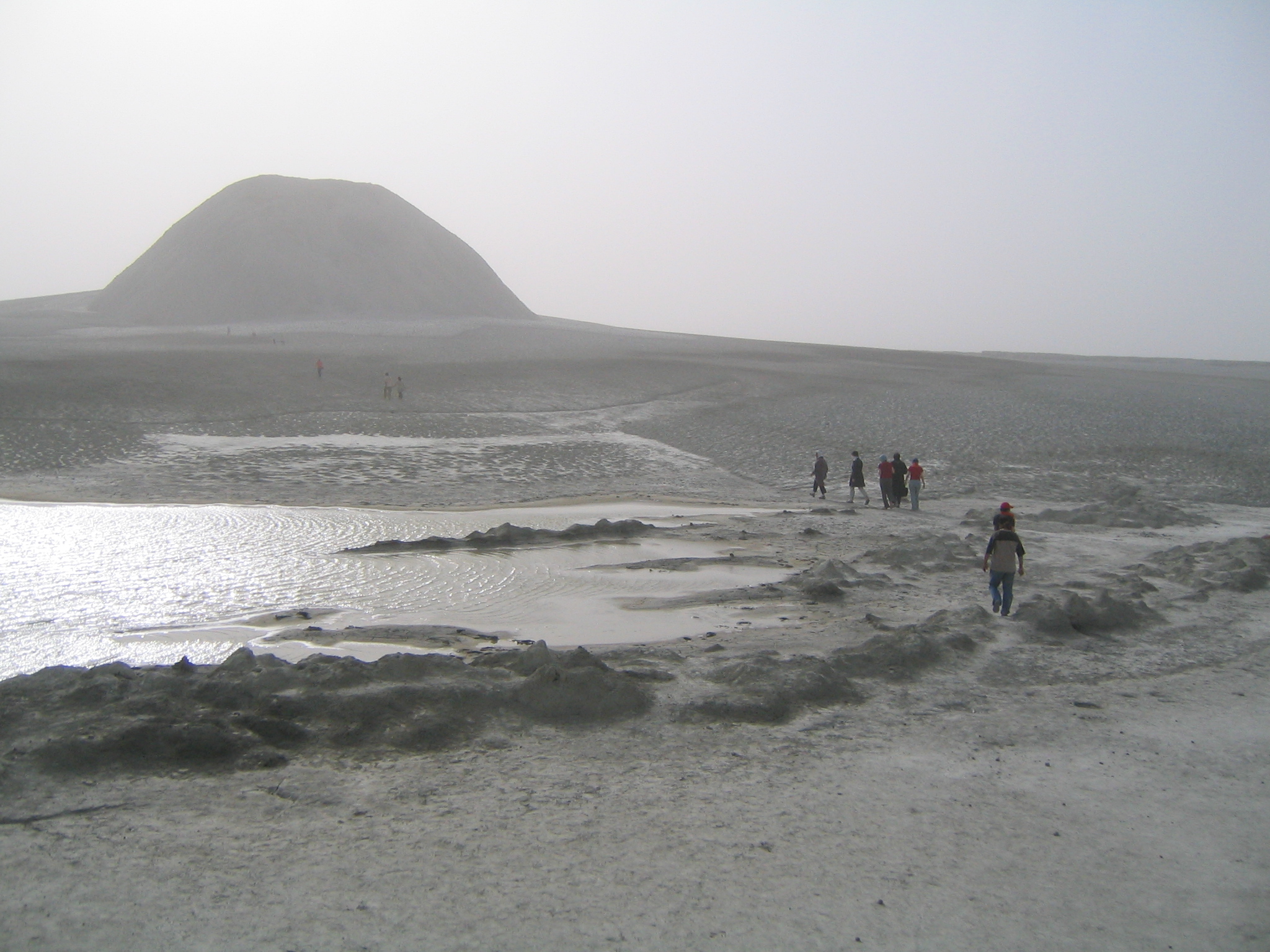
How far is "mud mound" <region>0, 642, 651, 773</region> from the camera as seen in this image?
609 centimetres

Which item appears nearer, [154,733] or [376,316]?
[154,733]

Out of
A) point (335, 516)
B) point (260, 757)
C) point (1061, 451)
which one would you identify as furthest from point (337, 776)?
point (1061, 451)

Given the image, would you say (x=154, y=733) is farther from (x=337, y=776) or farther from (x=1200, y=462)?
(x=1200, y=462)

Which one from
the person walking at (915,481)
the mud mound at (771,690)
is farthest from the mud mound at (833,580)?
the person walking at (915,481)

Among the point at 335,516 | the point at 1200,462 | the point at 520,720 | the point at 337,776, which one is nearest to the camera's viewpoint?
the point at 337,776

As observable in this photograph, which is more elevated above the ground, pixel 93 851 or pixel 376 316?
pixel 376 316

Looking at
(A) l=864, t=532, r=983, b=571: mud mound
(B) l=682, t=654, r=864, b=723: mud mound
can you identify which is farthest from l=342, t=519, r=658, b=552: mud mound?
(B) l=682, t=654, r=864, b=723: mud mound

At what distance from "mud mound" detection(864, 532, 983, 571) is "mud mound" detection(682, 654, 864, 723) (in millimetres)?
5675

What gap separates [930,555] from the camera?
14.1 metres

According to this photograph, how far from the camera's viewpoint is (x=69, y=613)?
10.4 m

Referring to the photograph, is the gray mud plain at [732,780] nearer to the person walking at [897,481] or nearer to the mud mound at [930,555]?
the mud mound at [930,555]

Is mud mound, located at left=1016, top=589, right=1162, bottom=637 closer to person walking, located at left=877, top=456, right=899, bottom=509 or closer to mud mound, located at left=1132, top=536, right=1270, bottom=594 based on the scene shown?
mud mound, located at left=1132, top=536, right=1270, bottom=594

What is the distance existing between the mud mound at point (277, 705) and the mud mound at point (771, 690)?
0.61 meters

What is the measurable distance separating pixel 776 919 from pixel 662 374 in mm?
39286
